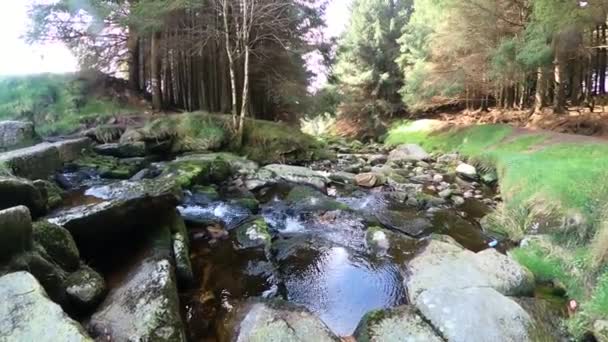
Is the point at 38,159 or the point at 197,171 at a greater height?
the point at 38,159

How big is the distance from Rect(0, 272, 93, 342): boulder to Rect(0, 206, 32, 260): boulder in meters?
0.33

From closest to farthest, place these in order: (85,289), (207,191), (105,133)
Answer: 1. (85,289)
2. (207,191)
3. (105,133)

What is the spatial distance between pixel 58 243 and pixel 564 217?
5397mm

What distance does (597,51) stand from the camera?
11969mm

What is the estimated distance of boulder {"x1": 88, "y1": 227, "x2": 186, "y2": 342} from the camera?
2867mm

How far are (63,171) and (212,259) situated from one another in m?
4.13

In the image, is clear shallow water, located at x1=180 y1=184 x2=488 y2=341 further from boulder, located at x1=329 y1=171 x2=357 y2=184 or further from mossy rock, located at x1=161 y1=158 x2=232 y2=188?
boulder, located at x1=329 y1=171 x2=357 y2=184

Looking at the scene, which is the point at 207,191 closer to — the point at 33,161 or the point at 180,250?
the point at 33,161

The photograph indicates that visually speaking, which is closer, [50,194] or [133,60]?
[50,194]

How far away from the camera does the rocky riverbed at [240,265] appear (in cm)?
297

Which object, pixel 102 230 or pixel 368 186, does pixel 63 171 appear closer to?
pixel 102 230

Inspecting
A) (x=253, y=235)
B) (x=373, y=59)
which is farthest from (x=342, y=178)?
(x=373, y=59)

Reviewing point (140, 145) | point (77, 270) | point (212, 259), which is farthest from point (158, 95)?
point (77, 270)

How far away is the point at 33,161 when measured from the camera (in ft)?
19.7
